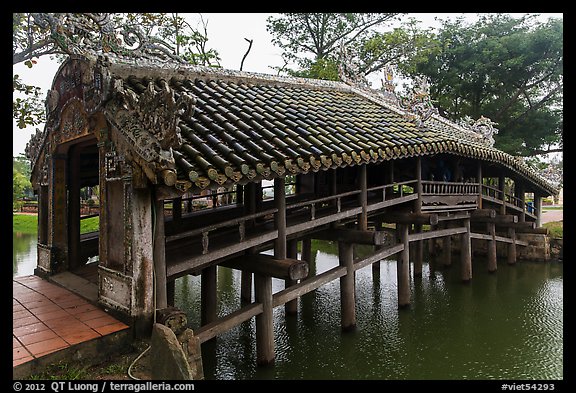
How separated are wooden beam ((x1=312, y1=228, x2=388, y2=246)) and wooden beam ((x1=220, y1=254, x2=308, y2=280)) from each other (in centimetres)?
217

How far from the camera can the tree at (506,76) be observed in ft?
66.9

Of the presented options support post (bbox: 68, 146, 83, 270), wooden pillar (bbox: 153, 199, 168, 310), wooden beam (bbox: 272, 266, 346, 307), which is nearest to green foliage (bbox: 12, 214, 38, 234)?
support post (bbox: 68, 146, 83, 270)

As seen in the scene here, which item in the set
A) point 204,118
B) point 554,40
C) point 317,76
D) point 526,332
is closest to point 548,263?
point 526,332

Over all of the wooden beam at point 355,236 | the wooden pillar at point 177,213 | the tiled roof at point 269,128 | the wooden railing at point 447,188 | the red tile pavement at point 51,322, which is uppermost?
the tiled roof at point 269,128

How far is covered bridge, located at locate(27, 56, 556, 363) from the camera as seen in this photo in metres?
4.87

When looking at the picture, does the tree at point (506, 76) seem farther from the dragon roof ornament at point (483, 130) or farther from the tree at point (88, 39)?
the tree at point (88, 39)

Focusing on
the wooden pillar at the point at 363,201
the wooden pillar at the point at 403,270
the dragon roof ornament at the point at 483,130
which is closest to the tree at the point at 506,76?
the dragon roof ornament at the point at 483,130

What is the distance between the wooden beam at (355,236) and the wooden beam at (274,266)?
217cm

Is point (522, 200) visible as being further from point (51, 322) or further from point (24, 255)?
point (24, 255)

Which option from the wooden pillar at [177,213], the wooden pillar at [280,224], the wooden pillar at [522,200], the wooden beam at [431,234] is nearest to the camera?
the wooden pillar at [280,224]

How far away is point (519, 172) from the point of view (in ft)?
44.6

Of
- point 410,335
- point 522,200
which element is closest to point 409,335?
point 410,335

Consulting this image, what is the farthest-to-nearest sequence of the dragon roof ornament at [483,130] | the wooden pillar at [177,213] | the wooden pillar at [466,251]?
the dragon roof ornament at [483,130]
the wooden pillar at [466,251]
the wooden pillar at [177,213]

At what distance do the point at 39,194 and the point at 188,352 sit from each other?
5004 millimetres
